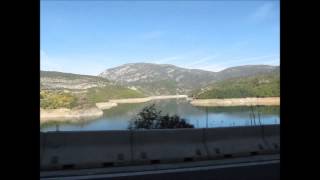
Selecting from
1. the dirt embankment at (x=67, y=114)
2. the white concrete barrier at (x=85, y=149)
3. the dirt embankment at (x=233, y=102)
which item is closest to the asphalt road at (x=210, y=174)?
the white concrete barrier at (x=85, y=149)

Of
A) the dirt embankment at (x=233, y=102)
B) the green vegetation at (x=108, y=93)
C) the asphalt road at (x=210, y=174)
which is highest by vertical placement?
the green vegetation at (x=108, y=93)

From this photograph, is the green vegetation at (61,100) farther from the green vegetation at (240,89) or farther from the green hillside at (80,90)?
the green vegetation at (240,89)

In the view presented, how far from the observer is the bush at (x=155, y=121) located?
14086 millimetres

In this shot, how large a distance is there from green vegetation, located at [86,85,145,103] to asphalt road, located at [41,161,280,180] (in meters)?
14.3

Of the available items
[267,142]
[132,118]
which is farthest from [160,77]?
[267,142]

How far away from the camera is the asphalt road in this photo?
8.86 metres

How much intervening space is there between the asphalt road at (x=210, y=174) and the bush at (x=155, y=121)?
421 centimetres

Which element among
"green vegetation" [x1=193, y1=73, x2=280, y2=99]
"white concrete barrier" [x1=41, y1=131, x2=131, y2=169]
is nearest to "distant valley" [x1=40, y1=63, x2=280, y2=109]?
"green vegetation" [x1=193, y1=73, x2=280, y2=99]

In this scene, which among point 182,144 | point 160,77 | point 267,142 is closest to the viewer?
point 182,144

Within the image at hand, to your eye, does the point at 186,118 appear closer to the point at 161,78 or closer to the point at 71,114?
the point at 71,114
